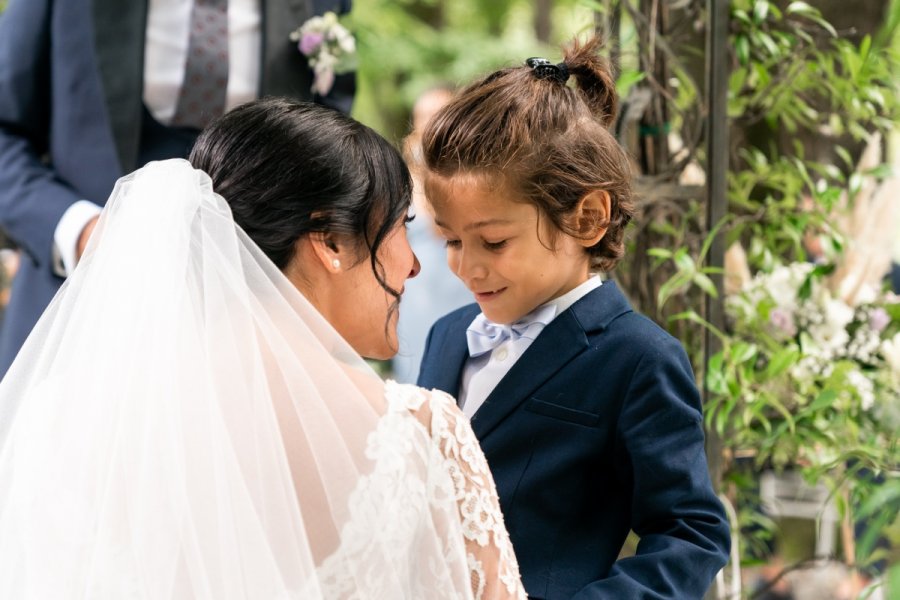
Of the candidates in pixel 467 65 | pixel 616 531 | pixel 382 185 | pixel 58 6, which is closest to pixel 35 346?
pixel 382 185

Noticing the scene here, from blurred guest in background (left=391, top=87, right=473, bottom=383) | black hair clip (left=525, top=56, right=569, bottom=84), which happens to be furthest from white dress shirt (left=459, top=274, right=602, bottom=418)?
blurred guest in background (left=391, top=87, right=473, bottom=383)

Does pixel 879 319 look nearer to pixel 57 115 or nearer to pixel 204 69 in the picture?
pixel 204 69

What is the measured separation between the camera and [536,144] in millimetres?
1702

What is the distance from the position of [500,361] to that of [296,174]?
574 millimetres

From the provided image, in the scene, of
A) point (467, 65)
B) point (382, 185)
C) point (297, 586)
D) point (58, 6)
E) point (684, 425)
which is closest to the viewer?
point (297, 586)

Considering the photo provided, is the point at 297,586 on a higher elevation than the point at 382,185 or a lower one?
lower

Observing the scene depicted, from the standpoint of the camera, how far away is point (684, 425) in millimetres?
1608

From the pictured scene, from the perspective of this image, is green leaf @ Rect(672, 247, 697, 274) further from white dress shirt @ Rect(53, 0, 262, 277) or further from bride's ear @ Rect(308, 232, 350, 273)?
white dress shirt @ Rect(53, 0, 262, 277)

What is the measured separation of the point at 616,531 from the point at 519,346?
0.34 meters

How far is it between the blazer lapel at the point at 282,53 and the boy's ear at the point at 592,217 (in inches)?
45.6

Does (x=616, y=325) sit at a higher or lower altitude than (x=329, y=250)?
lower

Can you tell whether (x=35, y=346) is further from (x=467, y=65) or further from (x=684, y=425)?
(x=467, y=65)

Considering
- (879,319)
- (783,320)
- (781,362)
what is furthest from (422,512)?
(879,319)

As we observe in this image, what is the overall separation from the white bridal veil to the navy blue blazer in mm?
301
